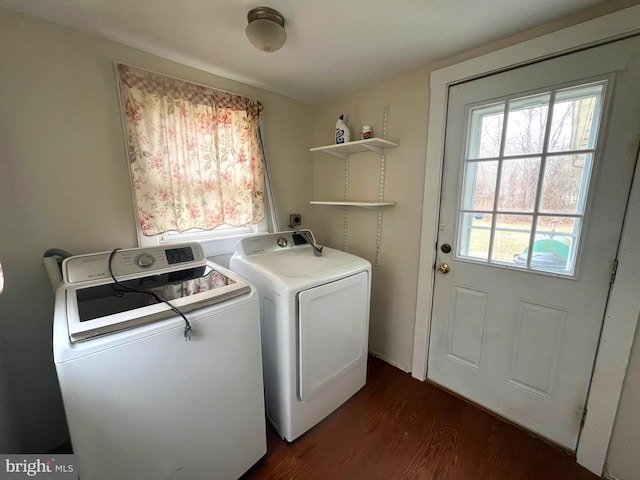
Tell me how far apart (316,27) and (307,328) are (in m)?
1.51

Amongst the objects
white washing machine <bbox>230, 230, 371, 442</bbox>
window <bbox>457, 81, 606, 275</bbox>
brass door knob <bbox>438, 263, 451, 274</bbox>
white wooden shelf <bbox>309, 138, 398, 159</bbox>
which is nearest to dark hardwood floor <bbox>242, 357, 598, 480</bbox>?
white washing machine <bbox>230, 230, 371, 442</bbox>

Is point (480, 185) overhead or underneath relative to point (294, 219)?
overhead

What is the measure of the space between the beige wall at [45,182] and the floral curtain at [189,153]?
9 cm

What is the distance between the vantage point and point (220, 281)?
4.07 feet

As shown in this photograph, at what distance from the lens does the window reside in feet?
3.99

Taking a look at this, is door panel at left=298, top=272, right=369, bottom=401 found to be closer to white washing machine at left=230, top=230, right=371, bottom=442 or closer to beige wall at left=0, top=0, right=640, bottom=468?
white washing machine at left=230, top=230, right=371, bottom=442

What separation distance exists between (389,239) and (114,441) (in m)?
1.78

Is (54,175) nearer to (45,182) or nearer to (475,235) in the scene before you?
(45,182)

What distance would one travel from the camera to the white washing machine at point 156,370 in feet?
2.68

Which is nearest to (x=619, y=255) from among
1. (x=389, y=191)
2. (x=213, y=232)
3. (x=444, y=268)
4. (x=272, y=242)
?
(x=444, y=268)

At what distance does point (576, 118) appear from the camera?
3.97 feet

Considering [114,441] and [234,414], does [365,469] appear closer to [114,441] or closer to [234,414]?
[234,414]

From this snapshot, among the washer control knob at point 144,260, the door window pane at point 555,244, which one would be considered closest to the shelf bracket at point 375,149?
the door window pane at point 555,244

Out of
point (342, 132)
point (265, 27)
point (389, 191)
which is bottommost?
point (389, 191)
